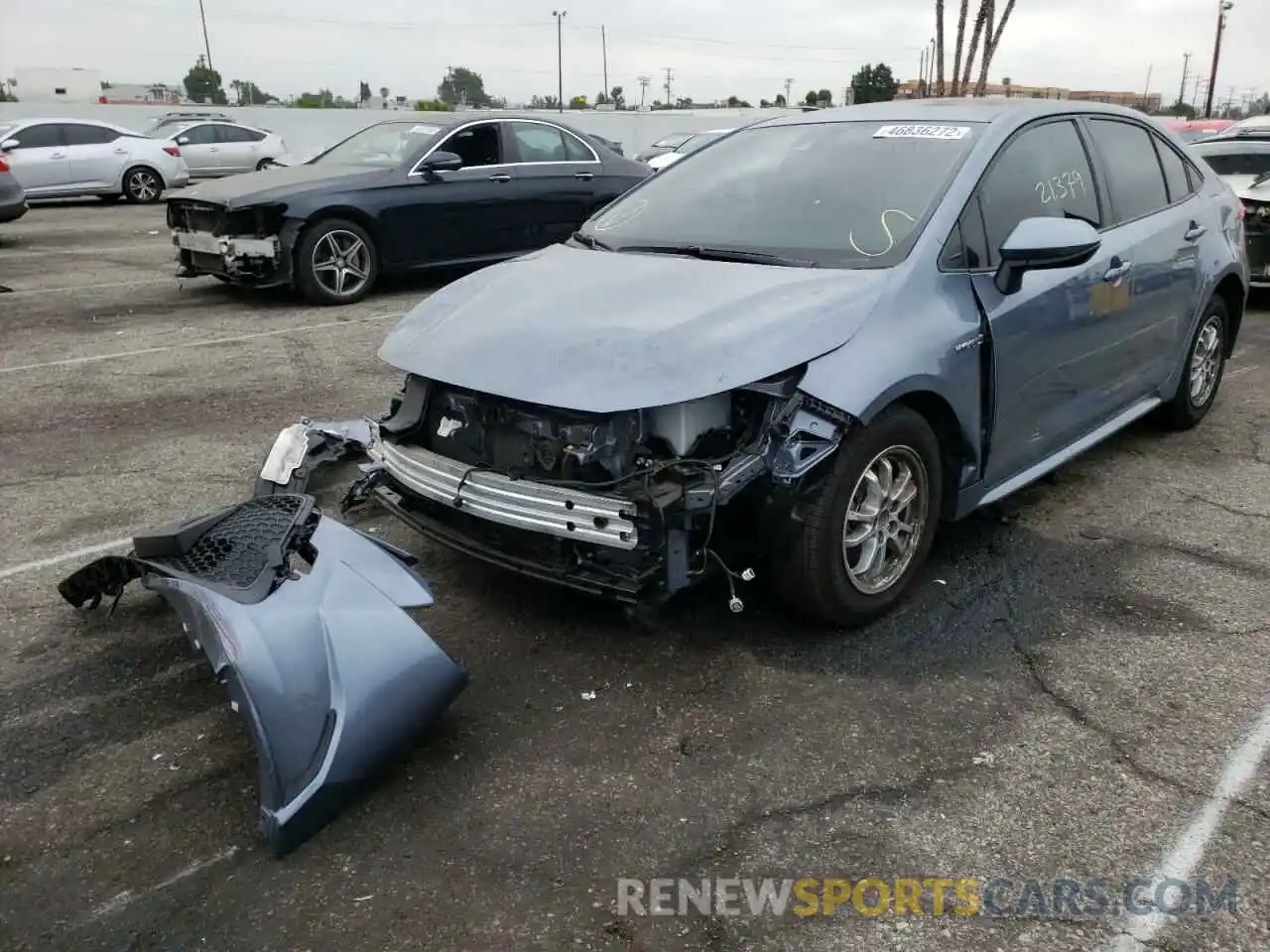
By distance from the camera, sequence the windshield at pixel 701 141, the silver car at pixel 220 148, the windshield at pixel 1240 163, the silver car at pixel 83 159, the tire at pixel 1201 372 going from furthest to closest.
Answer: the silver car at pixel 220 148 < the silver car at pixel 83 159 < the windshield at pixel 1240 163 < the tire at pixel 1201 372 < the windshield at pixel 701 141

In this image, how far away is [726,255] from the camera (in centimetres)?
398

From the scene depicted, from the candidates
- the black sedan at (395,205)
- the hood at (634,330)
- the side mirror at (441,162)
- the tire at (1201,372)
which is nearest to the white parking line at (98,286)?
the black sedan at (395,205)

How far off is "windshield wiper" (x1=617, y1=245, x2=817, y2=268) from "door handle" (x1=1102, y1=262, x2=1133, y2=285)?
4.88ft

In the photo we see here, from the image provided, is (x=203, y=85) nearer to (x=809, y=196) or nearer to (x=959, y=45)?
(x=959, y=45)

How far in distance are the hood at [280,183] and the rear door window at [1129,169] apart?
21.4 ft

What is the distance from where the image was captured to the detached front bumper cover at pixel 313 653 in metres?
2.65

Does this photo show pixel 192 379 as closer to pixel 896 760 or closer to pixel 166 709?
pixel 166 709

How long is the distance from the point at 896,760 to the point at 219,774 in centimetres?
189

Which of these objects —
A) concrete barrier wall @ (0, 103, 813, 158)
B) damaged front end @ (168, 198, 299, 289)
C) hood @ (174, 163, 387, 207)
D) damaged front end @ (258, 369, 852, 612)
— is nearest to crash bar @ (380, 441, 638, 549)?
damaged front end @ (258, 369, 852, 612)

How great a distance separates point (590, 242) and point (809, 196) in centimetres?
95

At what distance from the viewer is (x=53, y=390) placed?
22.8 ft

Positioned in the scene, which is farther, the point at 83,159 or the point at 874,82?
the point at 874,82

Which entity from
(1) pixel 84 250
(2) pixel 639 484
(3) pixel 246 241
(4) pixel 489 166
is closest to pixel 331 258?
(3) pixel 246 241

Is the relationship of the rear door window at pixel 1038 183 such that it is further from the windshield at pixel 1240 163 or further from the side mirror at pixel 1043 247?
the windshield at pixel 1240 163
